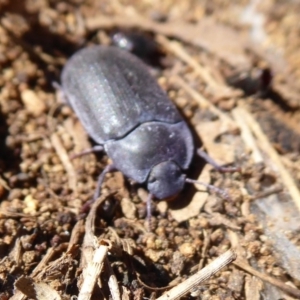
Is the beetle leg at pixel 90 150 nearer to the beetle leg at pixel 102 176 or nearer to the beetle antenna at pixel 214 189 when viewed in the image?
the beetle leg at pixel 102 176

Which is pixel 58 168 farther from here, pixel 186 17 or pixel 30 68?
pixel 186 17

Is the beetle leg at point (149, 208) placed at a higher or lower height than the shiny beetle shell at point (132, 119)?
lower

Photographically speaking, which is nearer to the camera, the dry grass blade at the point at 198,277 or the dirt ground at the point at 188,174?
the dry grass blade at the point at 198,277

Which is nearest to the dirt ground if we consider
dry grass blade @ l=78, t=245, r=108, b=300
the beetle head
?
dry grass blade @ l=78, t=245, r=108, b=300

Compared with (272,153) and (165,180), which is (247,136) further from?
(165,180)

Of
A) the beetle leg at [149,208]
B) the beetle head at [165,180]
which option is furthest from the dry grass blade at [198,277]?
the beetle head at [165,180]

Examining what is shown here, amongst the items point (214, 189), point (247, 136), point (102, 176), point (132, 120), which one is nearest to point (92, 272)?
point (102, 176)

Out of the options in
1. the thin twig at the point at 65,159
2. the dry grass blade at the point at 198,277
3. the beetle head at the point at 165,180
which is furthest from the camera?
the thin twig at the point at 65,159
